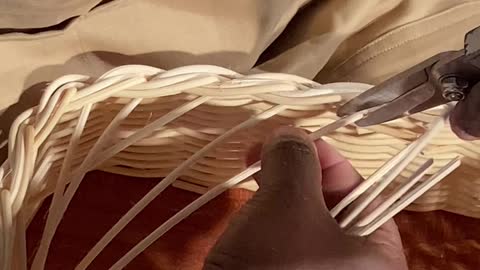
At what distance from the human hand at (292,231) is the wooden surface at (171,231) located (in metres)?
0.13

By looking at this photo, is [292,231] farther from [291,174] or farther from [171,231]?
[171,231]

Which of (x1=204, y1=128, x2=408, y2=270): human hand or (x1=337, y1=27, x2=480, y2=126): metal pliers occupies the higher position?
(x1=337, y1=27, x2=480, y2=126): metal pliers

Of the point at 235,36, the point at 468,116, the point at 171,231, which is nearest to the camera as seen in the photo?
the point at 468,116

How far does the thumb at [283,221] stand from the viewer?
1.64 ft

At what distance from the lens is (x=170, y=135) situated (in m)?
0.68

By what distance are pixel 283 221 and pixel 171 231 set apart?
21 cm

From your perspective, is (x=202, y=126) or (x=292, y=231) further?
(x=202, y=126)

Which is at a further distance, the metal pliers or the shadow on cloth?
the shadow on cloth

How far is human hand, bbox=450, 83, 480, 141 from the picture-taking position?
1.67 ft

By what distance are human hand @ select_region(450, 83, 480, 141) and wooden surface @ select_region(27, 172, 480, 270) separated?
0.23m

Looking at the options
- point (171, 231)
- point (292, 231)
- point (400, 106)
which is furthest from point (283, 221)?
point (171, 231)

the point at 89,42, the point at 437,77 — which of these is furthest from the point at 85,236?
the point at 437,77

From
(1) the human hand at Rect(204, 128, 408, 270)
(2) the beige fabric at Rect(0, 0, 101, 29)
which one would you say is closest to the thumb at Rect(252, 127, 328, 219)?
(1) the human hand at Rect(204, 128, 408, 270)

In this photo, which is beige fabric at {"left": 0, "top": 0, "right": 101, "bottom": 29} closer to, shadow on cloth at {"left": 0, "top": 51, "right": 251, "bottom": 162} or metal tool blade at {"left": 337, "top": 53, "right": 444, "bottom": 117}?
shadow on cloth at {"left": 0, "top": 51, "right": 251, "bottom": 162}
